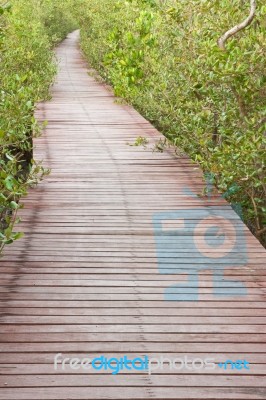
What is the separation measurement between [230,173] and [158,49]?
399 centimetres

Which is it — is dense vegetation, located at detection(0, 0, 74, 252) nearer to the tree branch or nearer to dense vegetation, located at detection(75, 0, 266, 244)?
dense vegetation, located at detection(75, 0, 266, 244)

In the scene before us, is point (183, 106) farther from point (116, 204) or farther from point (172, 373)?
point (172, 373)

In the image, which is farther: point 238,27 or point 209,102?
point 209,102

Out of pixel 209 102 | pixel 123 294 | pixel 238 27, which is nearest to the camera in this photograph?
pixel 123 294

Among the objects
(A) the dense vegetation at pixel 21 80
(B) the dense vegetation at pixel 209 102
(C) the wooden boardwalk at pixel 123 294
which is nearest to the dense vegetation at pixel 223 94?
(B) the dense vegetation at pixel 209 102

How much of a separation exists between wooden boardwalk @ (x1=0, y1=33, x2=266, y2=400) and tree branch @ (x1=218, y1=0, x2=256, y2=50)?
120 cm

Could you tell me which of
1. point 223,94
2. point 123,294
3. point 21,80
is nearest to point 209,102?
point 223,94

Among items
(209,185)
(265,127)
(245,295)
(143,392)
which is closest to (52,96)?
(209,185)

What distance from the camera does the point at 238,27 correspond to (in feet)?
17.0

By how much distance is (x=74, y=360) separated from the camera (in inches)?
113

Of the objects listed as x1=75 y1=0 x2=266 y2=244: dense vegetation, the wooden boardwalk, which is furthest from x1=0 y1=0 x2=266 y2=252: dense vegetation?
the wooden boardwalk

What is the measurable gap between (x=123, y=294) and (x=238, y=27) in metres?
2.54

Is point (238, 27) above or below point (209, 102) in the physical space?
above

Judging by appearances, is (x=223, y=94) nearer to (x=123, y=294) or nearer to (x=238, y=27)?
(x=238, y=27)
